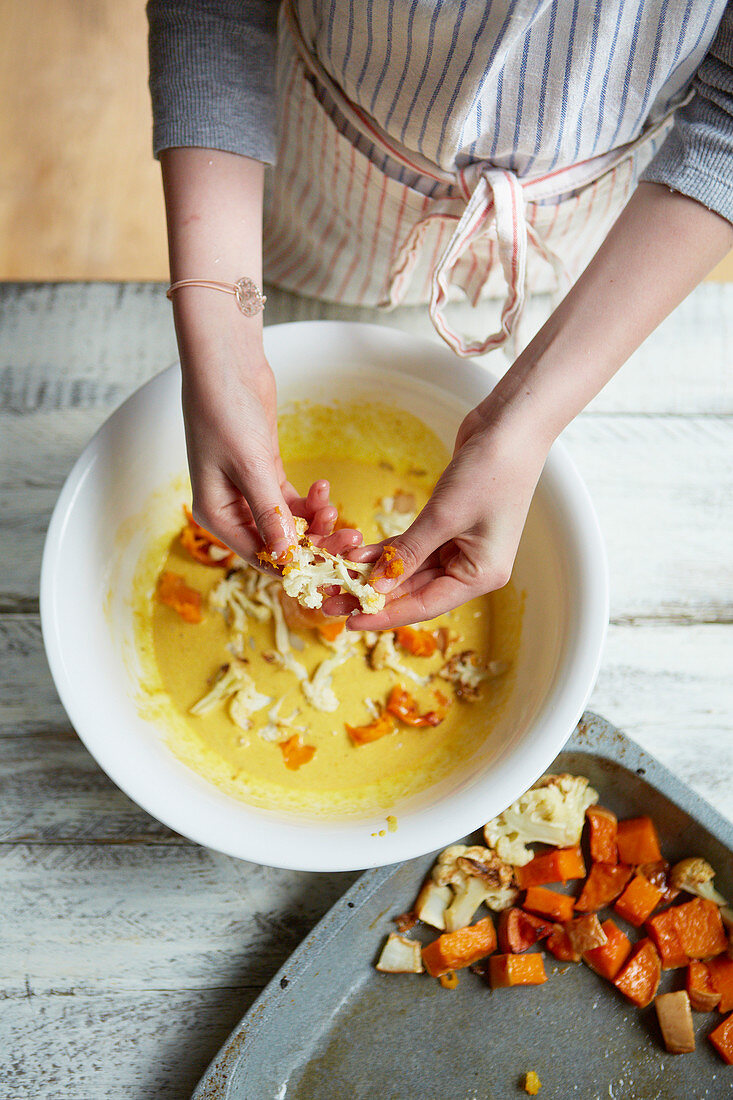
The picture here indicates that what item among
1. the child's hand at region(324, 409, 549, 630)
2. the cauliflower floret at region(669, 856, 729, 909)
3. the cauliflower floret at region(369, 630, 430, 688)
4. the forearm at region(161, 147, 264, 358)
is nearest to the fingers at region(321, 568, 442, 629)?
the child's hand at region(324, 409, 549, 630)

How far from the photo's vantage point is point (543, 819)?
0.93m

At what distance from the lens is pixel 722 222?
73cm

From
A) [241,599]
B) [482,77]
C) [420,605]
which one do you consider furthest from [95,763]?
[482,77]

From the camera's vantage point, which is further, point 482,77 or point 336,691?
point 336,691

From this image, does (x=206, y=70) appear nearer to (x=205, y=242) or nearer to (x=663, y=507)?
(x=205, y=242)

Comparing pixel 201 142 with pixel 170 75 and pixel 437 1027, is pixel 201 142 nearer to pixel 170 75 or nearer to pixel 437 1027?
pixel 170 75

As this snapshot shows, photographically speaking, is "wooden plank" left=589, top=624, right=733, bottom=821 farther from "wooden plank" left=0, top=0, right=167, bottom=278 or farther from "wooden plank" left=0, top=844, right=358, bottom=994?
"wooden plank" left=0, top=0, right=167, bottom=278

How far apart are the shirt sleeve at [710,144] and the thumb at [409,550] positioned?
0.37 m

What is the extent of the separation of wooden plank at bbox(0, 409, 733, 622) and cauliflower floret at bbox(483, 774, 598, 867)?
269 mm

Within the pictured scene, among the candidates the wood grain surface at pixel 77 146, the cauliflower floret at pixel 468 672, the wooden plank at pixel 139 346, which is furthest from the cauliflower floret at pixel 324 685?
the wood grain surface at pixel 77 146

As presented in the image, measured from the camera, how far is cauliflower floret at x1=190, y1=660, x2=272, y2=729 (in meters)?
0.92

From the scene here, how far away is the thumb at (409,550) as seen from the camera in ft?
2.39

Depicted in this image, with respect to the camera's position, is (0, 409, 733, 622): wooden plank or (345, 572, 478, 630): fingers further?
(0, 409, 733, 622): wooden plank

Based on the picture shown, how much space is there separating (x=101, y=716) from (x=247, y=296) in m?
0.45
